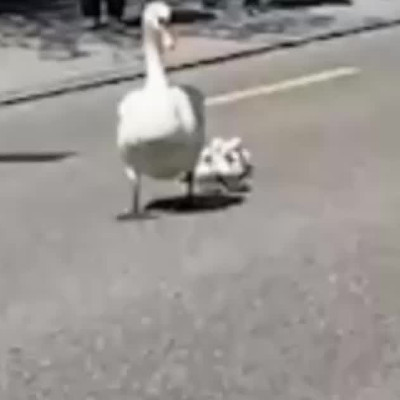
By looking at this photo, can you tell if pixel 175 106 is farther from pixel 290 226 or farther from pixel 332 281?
pixel 332 281

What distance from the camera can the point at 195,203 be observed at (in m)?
10.3

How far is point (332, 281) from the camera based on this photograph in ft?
28.0

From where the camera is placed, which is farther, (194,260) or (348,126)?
(348,126)

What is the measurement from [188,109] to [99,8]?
9.04m

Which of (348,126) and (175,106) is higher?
(175,106)

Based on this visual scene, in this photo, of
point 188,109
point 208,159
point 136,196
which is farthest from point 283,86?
point 188,109

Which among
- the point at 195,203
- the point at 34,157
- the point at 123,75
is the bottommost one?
the point at 123,75

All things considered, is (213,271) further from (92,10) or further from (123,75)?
(92,10)

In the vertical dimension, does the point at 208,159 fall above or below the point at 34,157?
above

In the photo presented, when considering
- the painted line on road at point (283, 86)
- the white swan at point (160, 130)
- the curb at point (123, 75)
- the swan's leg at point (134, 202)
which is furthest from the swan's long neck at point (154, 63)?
the curb at point (123, 75)

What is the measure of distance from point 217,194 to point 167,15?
1.14 meters

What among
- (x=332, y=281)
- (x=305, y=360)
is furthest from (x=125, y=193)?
(x=305, y=360)

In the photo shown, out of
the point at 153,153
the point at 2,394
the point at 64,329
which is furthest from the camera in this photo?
the point at 153,153

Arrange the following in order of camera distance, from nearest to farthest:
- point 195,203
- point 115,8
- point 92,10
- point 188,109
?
point 188,109
point 195,203
point 92,10
point 115,8
